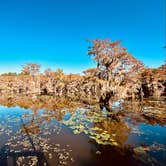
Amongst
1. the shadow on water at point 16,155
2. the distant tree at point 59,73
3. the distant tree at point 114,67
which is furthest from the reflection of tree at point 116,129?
the distant tree at point 59,73

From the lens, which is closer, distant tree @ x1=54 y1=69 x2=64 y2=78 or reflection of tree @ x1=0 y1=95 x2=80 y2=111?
reflection of tree @ x1=0 y1=95 x2=80 y2=111

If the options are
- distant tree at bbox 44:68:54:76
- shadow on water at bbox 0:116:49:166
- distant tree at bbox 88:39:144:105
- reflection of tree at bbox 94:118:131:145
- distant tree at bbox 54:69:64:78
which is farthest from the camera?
distant tree at bbox 44:68:54:76

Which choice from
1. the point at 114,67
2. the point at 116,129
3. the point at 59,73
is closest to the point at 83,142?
the point at 116,129

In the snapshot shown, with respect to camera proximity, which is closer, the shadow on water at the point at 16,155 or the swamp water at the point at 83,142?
the shadow on water at the point at 16,155

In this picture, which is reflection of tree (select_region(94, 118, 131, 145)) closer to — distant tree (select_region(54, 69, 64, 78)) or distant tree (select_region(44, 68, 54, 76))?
distant tree (select_region(54, 69, 64, 78))

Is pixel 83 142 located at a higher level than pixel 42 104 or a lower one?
lower

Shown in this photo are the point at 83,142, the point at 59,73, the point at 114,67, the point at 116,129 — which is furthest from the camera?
the point at 59,73

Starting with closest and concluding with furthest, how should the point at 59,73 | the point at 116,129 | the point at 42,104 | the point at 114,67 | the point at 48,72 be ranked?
the point at 116,129
the point at 114,67
the point at 42,104
the point at 59,73
the point at 48,72

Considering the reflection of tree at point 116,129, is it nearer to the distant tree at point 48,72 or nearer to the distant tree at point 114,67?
the distant tree at point 114,67

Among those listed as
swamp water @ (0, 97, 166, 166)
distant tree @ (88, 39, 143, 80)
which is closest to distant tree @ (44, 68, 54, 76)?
distant tree @ (88, 39, 143, 80)

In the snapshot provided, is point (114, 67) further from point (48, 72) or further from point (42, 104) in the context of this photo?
point (48, 72)

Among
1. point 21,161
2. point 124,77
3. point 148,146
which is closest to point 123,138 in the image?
point 148,146

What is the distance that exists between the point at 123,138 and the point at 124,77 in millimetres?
14201

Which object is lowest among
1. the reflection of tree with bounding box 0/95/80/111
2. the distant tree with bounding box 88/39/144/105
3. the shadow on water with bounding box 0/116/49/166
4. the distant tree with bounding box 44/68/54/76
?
the shadow on water with bounding box 0/116/49/166
